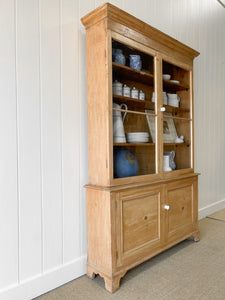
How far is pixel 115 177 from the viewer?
1.72 metres

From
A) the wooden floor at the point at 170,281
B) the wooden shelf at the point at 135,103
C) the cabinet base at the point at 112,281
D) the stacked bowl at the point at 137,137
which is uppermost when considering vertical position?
the wooden shelf at the point at 135,103

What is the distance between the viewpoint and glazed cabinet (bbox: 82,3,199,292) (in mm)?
1676

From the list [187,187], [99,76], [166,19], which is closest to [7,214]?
[99,76]

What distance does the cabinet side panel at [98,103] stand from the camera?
167 cm

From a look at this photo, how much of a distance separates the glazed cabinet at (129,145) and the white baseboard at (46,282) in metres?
0.09

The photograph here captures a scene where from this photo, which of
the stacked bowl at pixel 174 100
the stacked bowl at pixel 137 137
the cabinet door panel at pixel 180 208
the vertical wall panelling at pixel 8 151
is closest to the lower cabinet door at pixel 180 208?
the cabinet door panel at pixel 180 208

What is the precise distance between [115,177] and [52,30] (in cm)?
115

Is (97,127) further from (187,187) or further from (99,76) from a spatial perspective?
(187,187)

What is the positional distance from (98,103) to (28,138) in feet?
1.79

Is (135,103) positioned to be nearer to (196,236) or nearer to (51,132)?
(51,132)

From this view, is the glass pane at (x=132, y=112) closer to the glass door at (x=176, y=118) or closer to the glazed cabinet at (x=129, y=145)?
the glazed cabinet at (x=129, y=145)

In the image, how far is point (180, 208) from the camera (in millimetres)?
2271

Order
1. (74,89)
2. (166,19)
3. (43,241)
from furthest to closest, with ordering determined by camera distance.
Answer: (166,19), (74,89), (43,241)

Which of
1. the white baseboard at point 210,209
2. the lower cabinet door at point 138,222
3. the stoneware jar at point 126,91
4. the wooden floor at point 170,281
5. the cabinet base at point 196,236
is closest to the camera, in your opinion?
the wooden floor at point 170,281
